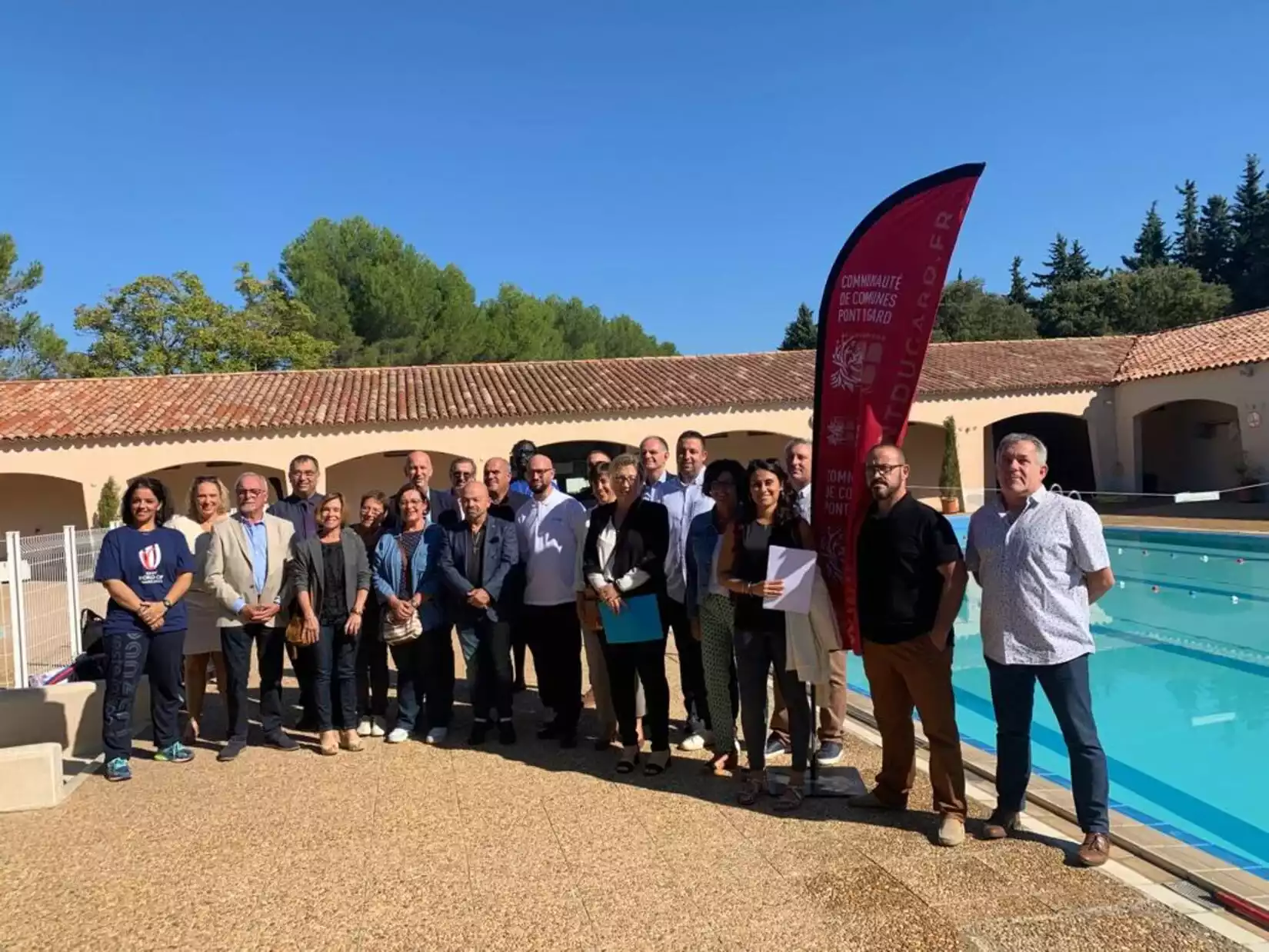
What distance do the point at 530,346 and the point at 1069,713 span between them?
33198 millimetres

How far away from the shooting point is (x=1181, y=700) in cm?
741

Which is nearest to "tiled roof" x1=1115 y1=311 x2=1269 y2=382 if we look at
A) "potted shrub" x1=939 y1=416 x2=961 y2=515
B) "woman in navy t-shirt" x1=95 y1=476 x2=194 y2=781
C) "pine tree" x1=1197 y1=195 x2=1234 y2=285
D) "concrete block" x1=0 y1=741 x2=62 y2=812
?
"potted shrub" x1=939 y1=416 x2=961 y2=515

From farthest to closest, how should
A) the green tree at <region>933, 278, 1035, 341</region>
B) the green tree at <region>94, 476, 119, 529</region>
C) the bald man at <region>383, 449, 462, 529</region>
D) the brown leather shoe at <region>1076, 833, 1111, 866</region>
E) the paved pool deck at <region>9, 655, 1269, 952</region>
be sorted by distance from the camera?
1. the green tree at <region>933, 278, 1035, 341</region>
2. the green tree at <region>94, 476, 119, 529</region>
3. the bald man at <region>383, 449, 462, 529</region>
4. the brown leather shoe at <region>1076, 833, 1111, 866</region>
5. the paved pool deck at <region>9, 655, 1269, 952</region>

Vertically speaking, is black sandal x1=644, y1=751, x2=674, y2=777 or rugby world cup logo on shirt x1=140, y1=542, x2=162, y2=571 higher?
rugby world cup logo on shirt x1=140, y1=542, x2=162, y2=571

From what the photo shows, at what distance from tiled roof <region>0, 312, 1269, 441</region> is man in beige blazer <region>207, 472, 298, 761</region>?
13.5 meters

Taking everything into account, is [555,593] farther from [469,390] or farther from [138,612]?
[469,390]

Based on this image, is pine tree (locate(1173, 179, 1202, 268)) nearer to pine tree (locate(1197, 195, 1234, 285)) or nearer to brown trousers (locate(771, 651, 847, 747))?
pine tree (locate(1197, 195, 1234, 285))

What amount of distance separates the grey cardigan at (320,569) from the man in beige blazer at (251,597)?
0.38 feet

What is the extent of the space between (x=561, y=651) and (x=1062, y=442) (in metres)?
22.7

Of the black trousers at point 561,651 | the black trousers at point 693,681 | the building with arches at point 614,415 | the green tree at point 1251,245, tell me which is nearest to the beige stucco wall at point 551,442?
the building with arches at point 614,415

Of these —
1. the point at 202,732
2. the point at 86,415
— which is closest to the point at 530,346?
the point at 86,415

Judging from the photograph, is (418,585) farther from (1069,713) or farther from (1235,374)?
(1235,374)

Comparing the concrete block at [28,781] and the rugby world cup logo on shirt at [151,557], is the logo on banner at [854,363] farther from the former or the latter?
the concrete block at [28,781]

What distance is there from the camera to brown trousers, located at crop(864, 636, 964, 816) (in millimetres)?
3713
